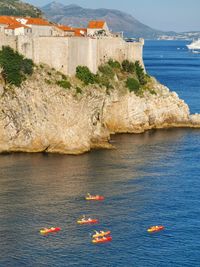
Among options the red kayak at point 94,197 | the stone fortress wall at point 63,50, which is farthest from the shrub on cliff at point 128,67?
the red kayak at point 94,197

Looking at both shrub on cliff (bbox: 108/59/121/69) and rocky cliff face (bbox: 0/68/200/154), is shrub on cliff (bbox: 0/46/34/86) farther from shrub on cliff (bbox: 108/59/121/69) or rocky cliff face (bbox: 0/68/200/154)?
shrub on cliff (bbox: 108/59/121/69)

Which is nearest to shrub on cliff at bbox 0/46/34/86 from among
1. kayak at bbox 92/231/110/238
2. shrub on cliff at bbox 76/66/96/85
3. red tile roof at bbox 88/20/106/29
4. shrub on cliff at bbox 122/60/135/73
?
shrub on cliff at bbox 76/66/96/85

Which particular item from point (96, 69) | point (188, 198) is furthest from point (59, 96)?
point (188, 198)

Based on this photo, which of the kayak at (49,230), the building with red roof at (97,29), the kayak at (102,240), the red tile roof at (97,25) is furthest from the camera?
the red tile roof at (97,25)

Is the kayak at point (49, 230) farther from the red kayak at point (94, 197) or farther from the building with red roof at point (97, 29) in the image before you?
the building with red roof at point (97, 29)

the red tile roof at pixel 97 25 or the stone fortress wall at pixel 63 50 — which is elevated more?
the red tile roof at pixel 97 25

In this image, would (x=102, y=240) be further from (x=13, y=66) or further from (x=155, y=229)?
(x=13, y=66)

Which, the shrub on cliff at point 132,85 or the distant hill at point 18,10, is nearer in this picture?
the shrub on cliff at point 132,85

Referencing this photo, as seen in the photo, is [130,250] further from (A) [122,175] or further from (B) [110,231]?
(A) [122,175]
